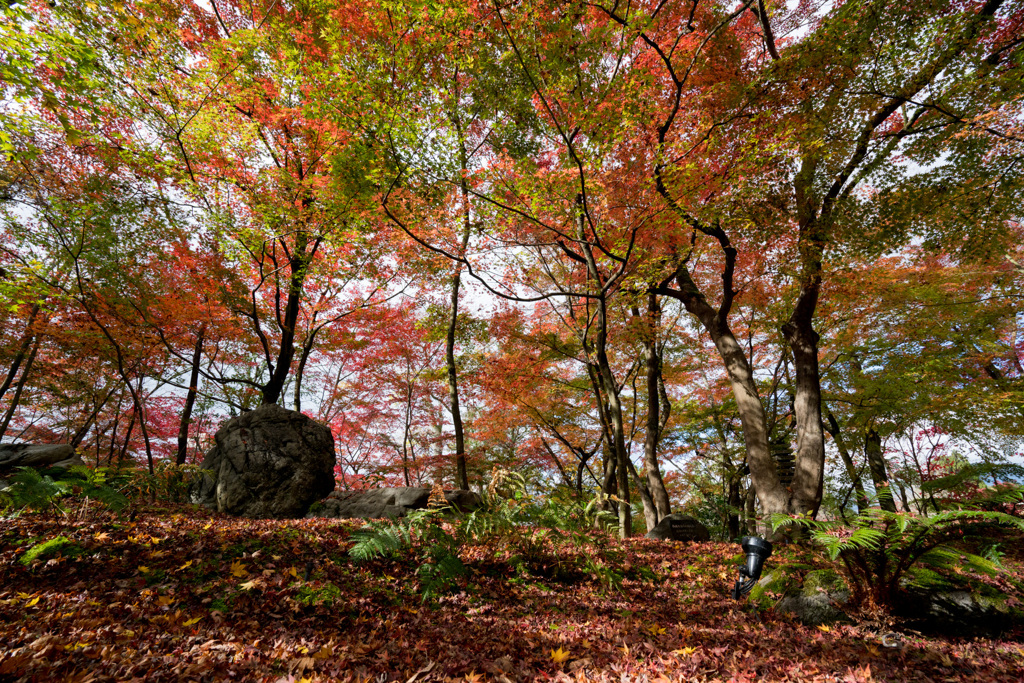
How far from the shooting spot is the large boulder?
262 inches

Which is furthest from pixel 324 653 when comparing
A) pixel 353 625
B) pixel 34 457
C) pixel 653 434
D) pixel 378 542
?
pixel 653 434

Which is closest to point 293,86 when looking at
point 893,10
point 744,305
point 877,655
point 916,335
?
point 893,10

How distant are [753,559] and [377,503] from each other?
5752 millimetres

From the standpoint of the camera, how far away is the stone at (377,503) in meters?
6.84

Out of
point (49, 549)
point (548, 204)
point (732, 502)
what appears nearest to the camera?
point (49, 549)

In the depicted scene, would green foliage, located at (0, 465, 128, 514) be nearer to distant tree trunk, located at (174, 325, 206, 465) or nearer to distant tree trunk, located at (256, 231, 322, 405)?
distant tree trunk, located at (256, 231, 322, 405)

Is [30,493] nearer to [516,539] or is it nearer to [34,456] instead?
[34,456]

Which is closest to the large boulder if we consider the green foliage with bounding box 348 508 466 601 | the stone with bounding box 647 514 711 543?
the green foliage with bounding box 348 508 466 601

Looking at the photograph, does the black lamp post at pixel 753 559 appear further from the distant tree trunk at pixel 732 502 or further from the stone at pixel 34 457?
the distant tree trunk at pixel 732 502

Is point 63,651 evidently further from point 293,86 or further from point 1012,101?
point 1012,101

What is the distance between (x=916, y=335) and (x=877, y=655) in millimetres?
11294

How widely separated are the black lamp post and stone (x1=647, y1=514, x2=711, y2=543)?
13.3ft

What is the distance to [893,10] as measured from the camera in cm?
588

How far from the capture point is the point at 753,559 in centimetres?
351
